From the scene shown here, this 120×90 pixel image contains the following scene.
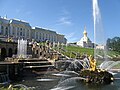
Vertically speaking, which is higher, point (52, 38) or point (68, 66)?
point (52, 38)

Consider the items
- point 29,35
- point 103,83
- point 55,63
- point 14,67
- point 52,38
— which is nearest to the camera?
point 103,83

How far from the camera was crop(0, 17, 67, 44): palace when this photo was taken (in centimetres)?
9219

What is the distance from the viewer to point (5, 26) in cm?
9262

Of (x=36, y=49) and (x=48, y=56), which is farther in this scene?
(x=36, y=49)

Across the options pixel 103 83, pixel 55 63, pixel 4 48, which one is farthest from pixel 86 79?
pixel 4 48

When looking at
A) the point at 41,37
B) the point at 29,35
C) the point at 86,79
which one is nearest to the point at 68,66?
the point at 86,79

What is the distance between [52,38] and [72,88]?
10138cm

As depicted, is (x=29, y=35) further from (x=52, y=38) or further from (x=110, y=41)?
(x=110, y=41)

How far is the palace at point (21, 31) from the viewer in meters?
92.2

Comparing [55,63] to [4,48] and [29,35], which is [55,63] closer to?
[4,48]

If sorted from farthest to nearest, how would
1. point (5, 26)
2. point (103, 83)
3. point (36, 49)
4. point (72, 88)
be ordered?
point (5, 26), point (36, 49), point (103, 83), point (72, 88)

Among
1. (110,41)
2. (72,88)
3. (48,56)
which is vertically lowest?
(72,88)

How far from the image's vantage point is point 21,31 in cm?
10069

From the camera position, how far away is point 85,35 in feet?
419
